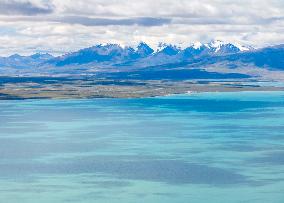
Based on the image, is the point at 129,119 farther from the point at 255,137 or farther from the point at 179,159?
the point at 179,159

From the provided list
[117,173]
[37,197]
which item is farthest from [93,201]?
[117,173]

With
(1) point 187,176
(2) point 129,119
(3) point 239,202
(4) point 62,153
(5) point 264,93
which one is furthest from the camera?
(5) point 264,93

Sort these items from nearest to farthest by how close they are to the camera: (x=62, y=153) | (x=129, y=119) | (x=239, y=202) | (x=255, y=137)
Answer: (x=239, y=202) → (x=62, y=153) → (x=255, y=137) → (x=129, y=119)

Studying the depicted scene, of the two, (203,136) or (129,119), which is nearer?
(203,136)

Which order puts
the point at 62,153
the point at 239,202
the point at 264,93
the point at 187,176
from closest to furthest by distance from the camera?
the point at 239,202, the point at 187,176, the point at 62,153, the point at 264,93

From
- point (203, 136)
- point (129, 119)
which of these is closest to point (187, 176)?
point (203, 136)

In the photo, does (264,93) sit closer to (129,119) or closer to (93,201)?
(129,119)
